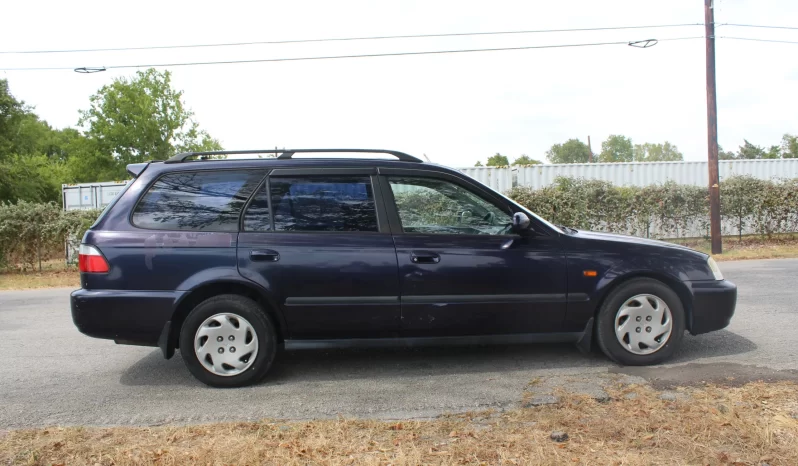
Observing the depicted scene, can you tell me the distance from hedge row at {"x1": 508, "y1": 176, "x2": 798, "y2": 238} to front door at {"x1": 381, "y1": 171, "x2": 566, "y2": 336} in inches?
393

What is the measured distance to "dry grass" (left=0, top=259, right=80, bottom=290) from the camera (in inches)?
442

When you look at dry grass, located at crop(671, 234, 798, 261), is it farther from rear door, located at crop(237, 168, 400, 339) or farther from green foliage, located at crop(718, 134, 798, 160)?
green foliage, located at crop(718, 134, 798, 160)

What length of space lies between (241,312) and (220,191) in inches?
37.1

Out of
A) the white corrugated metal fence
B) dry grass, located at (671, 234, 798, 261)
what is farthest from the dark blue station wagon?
the white corrugated metal fence

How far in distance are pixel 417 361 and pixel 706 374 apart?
2.17 m

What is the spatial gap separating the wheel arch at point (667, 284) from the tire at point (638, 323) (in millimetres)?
31

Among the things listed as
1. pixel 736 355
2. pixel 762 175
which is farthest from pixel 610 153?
pixel 736 355

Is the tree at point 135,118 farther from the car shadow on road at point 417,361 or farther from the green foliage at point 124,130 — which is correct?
the car shadow on road at point 417,361

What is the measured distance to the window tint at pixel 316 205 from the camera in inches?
160

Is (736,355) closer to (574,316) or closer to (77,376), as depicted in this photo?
(574,316)

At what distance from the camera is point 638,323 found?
4.21 meters

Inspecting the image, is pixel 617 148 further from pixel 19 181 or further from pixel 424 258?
pixel 424 258

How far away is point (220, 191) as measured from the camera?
4129mm

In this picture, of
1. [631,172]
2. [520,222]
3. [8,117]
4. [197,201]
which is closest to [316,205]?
[197,201]
